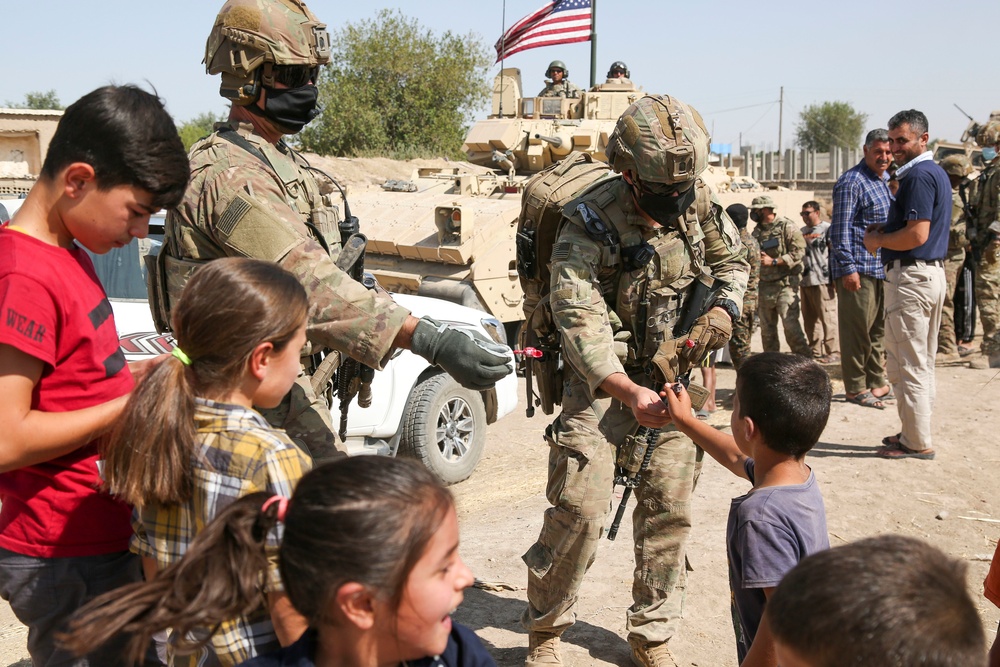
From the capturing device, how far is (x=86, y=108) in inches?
85.7

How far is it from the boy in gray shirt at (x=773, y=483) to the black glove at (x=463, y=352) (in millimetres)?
707

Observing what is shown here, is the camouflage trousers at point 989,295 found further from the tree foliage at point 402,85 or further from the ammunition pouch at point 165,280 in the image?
the tree foliage at point 402,85

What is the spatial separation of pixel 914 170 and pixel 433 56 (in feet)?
113

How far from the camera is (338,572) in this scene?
5.14 ft

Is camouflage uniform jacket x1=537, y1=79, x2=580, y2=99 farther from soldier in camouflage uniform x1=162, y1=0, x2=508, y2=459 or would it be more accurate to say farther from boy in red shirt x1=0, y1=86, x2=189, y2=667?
boy in red shirt x1=0, y1=86, x2=189, y2=667

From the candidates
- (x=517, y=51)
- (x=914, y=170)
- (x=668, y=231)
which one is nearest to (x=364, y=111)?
(x=517, y=51)

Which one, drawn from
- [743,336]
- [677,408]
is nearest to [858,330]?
[743,336]

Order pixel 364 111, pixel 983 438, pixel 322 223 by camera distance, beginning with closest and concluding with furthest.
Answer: pixel 322 223 < pixel 983 438 < pixel 364 111

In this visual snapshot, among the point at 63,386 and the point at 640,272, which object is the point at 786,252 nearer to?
the point at 640,272

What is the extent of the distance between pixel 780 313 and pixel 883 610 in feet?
31.9

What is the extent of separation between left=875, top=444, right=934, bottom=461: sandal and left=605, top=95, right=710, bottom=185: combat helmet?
4.11 metres

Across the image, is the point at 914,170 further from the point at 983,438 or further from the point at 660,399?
the point at 660,399

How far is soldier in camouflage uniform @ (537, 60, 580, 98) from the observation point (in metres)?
16.2

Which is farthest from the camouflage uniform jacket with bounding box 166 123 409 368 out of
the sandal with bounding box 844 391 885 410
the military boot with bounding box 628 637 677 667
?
the sandal with bounding box 844 391 885 410
